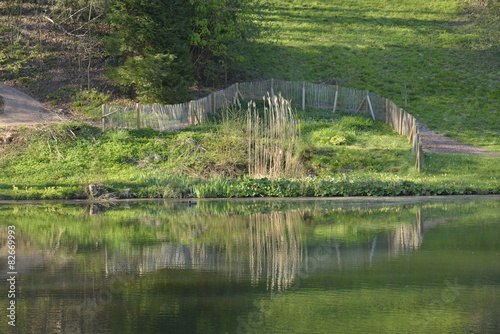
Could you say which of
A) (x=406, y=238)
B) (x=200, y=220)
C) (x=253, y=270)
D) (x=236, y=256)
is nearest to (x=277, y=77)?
(x=200, y=220)

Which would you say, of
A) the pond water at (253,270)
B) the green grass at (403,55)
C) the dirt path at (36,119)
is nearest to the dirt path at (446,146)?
the dirt path at (36,119)

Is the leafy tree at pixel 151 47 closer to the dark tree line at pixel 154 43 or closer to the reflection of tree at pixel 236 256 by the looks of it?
the dark tree line at pixel 154 43

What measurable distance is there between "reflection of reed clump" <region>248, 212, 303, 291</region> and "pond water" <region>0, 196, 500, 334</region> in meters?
0.03

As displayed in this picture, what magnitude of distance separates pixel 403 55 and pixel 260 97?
1400 cm

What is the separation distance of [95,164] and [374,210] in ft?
36.1

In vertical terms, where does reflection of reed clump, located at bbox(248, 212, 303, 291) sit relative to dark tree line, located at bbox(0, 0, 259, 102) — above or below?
below

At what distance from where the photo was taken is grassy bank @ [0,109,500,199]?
22.3 metres

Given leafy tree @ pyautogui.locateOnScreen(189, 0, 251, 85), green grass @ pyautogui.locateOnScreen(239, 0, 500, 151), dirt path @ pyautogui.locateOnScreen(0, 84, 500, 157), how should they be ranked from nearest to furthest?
dirt path @ pyautogui.locateOnScreen(0, 84, 500, 157) < leafy tree @ pyautogui.locateOnScreen(189, 0, 251, 85) < green grass @ pyautogui.locateOnScreen(239, 0, 500, 151)

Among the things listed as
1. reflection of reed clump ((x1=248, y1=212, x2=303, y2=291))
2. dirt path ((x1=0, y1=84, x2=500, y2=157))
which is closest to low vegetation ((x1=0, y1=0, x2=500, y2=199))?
dirt path ((x1=0, y1=84, x2=500, y2=157))

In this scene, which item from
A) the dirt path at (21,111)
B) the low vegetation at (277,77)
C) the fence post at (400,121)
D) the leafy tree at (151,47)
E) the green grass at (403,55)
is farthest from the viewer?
the green grass at (403,55)

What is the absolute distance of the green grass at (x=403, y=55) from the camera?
38.1 m

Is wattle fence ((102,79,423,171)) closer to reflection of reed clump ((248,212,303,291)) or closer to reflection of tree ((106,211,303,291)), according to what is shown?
reflection of reed clump ((248,212,303,291))

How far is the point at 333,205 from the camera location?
2022 cm

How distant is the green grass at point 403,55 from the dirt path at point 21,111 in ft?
43.0
